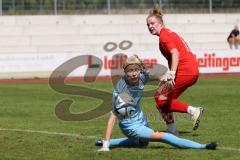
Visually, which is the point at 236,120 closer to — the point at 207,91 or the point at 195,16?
the point at 207,91

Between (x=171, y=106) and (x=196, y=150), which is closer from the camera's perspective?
(x=196, y=150)

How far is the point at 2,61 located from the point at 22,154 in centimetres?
2145

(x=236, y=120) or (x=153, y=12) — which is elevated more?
(x=153, y=12)

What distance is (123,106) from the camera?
31.5ft

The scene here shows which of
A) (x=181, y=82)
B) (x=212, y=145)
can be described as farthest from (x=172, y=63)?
(x=212, y=145)

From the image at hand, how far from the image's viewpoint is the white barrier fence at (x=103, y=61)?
30953 millimetres

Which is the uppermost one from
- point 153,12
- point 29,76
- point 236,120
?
point 153,12

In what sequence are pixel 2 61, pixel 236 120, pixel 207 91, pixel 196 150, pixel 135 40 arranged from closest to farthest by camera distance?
pixel 196 150
pixel 236 120
pixel 207 91
pixel 2 61
pixel 135 40

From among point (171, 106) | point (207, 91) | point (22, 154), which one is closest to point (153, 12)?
point (171, 106)

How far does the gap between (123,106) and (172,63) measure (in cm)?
164

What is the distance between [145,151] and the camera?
969 centimetres

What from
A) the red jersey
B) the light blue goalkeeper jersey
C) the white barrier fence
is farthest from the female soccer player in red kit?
the white barrier fence

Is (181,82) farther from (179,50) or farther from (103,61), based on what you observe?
(103,61)

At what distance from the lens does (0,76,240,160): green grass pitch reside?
9.40 m
